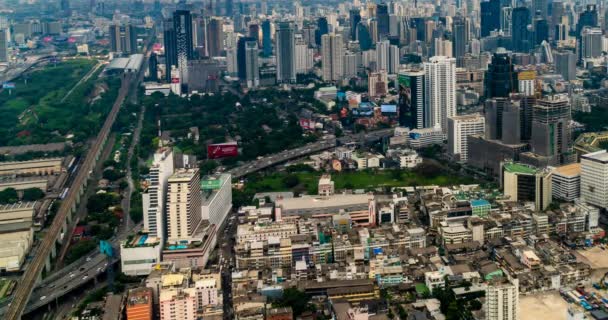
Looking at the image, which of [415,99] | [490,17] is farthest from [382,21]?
[415,99]

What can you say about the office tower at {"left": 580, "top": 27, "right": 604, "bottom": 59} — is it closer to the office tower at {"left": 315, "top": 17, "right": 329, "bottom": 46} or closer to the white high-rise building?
the office tower at {"left": 315, "top": 17, "right": 329, "bottom": 46}

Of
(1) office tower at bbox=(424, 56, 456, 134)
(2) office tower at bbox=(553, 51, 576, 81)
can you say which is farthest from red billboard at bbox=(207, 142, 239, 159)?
(2) office tower at bbox=(553, 51, 576, 81)

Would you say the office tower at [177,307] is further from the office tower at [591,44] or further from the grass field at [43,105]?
the office tower at [591,44]

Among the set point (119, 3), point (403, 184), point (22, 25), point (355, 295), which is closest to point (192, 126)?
point (403, 184)

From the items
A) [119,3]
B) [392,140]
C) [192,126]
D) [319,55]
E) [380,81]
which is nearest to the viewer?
[392,140]

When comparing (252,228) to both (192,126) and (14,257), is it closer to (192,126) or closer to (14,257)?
(14,257)

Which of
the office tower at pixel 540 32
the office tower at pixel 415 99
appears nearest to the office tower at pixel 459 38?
the office tower at pixel 540 32

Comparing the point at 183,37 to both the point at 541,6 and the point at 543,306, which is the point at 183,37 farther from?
the point at 543,306
